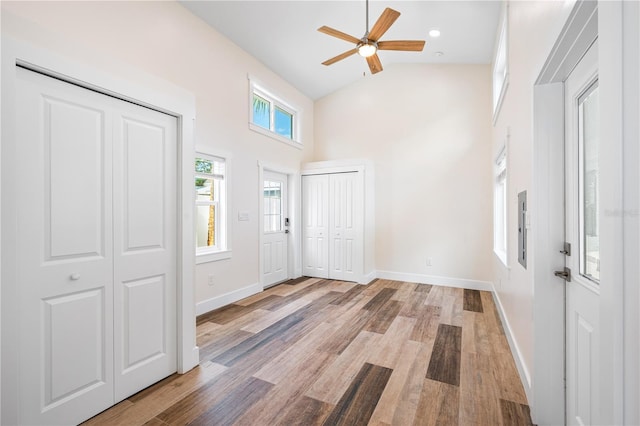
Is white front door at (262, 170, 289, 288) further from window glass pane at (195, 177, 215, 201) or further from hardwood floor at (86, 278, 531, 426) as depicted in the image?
hardwood floor at (86, 278, 531, 426)

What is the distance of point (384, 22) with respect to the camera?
9.25ft

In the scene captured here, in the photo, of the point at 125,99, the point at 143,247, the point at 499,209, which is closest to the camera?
the point at 125,99

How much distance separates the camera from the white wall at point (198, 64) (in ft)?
7.09

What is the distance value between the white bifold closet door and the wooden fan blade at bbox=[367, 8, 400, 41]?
2578 mm

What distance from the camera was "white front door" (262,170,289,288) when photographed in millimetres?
5051

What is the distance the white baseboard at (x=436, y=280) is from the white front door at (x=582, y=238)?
3.50 m

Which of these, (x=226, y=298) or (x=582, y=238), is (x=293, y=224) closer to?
(x=226, y=298)

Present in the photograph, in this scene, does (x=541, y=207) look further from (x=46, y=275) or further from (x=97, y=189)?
(x=46, y=275)

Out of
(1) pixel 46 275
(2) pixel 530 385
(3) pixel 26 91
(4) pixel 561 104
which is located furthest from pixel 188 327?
(4) pixel 561 104

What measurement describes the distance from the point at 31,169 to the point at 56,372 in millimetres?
1153

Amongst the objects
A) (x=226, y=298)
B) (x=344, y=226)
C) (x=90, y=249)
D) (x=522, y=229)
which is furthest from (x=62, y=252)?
(x=344, y=226)

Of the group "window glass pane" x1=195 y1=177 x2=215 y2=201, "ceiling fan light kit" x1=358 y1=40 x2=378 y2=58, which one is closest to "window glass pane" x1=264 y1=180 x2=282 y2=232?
"window glass pane" x1=195 y1=177 x2=215 y2=201

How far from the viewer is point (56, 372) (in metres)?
1.69

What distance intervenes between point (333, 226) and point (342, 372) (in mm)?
3331
